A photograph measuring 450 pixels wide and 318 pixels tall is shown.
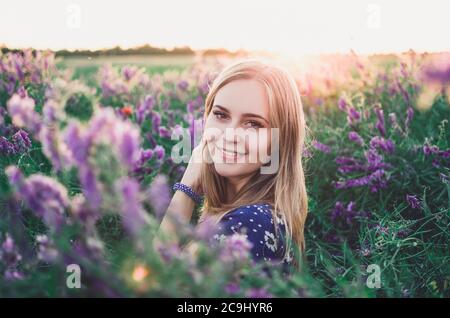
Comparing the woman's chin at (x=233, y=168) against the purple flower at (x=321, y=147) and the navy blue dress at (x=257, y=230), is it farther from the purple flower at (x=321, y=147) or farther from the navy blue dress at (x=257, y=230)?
the purple flower at (x=321, y=147)

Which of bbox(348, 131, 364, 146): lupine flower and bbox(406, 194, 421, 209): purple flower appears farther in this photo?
bbox(348, 131, 364, 146): lupine flower

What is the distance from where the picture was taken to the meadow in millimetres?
1065

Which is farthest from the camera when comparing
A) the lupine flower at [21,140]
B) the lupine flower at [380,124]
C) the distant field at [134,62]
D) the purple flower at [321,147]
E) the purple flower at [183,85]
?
the distant field at [134,62]

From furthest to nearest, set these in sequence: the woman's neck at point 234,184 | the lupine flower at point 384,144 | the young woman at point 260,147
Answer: the lupine flower at point 384,144
the woman's neck at point 234,184
the young woman at point 260,147

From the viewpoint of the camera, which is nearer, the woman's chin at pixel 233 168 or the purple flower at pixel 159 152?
the woman's chin at pixel 233 168

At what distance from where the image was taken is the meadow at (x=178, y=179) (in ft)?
3.50

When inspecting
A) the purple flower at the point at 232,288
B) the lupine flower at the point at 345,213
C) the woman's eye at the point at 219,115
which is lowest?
the lupine flower at the point at 345,213

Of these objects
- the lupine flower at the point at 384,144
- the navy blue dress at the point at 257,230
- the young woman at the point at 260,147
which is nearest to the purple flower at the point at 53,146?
the navy blue dress at the point at 257,230

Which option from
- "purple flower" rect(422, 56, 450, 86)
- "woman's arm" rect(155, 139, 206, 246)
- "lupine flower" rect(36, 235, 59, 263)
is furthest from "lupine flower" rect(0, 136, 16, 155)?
"purple flower" rect(422, 56, 450, 86)

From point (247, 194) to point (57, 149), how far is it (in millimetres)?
1081

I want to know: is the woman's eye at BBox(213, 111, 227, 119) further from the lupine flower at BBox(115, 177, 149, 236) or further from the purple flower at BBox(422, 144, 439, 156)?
the purple flower at BBox(422, 144, 439, 156)

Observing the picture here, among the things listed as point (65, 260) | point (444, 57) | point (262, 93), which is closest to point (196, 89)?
point (444, 57)

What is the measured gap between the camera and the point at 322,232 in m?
2.73

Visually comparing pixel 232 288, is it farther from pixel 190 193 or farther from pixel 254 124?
pixel 190 193
